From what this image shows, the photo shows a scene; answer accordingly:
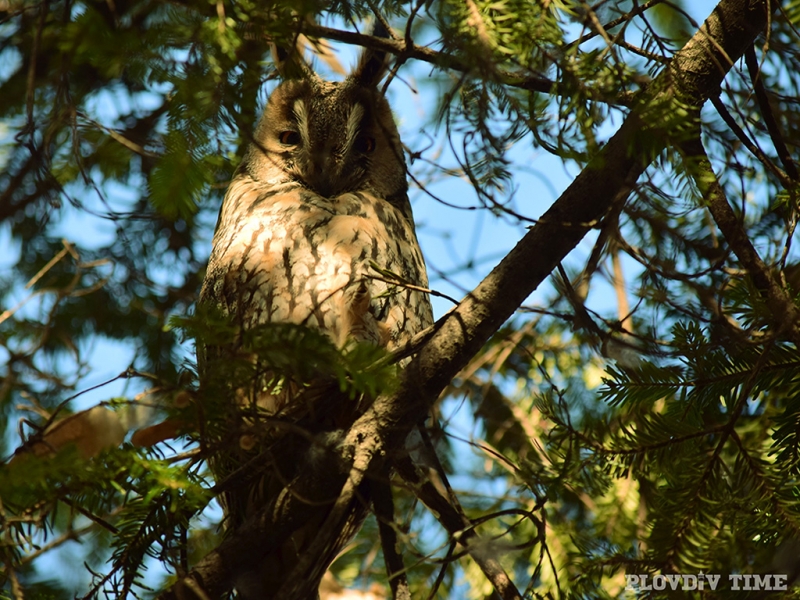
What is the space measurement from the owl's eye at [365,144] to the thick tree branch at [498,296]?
118 centimetres

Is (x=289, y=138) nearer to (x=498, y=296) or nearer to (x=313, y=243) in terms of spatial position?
(x=313, y=243)

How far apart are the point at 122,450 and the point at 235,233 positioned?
3.17 feet

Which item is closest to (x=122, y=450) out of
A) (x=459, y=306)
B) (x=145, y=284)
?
(x=459, y=306)

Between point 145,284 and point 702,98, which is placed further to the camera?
point 145,284

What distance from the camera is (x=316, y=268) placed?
1.98m

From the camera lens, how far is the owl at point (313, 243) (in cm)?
177

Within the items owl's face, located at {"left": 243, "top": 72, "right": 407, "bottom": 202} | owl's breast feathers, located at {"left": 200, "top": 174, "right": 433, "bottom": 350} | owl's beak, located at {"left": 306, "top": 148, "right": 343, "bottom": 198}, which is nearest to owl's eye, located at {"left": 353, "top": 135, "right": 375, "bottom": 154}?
owl's face, located at {"left": 243, "top": 72, "right": 407, "bottom": 202}

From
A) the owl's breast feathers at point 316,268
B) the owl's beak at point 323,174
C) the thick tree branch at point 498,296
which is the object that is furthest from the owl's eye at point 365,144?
the thick tree branch at point 498,296

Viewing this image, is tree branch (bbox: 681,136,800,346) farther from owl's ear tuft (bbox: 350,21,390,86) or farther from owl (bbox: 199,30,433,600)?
owl's ear tuft (bbox: 350,21,390,86)

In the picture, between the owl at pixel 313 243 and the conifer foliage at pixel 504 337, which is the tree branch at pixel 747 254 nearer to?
the conifer foliage at pixel 504 337

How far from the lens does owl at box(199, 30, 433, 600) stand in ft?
5.82

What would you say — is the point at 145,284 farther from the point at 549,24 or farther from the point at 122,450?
the point at 549,24

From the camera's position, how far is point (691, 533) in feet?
5.01

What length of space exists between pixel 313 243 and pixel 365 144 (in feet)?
2.15
